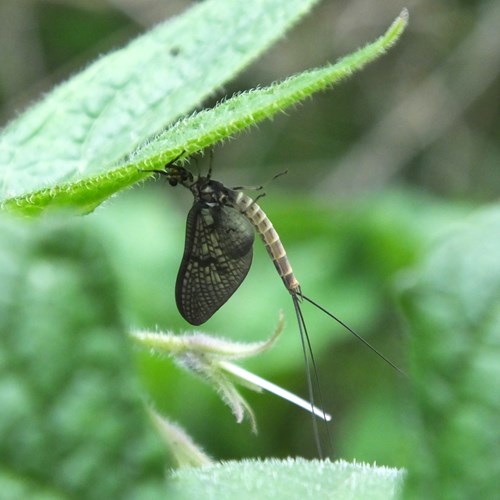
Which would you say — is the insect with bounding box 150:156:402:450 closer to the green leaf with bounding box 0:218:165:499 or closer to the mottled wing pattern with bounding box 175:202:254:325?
the mottled wing pattern with bounding box 175:202:254:325

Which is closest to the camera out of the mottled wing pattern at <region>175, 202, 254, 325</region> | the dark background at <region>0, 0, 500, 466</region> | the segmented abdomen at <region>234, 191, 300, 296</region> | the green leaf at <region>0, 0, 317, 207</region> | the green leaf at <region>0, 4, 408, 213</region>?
Answer: the green leaf at <region>0, 4, 408, 213</region>

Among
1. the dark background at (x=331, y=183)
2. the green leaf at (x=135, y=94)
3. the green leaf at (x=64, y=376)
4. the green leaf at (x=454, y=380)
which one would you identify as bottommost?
the dark background at (x=331, y=183)

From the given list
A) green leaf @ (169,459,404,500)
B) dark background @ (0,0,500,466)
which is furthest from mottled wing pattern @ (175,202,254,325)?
dark background @ (0,0,500,466)

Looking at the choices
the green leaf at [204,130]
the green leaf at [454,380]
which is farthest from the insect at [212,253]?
the green leaf at [454,380]

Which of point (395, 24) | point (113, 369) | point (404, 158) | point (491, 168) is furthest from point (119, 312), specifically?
point (491, 168)

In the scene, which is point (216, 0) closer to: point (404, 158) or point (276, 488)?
point (276, 488)

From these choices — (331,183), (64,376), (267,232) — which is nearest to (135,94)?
(267,232)

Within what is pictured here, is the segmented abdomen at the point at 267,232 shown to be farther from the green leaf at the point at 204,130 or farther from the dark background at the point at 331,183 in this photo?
the dark background at the point at 331,183
